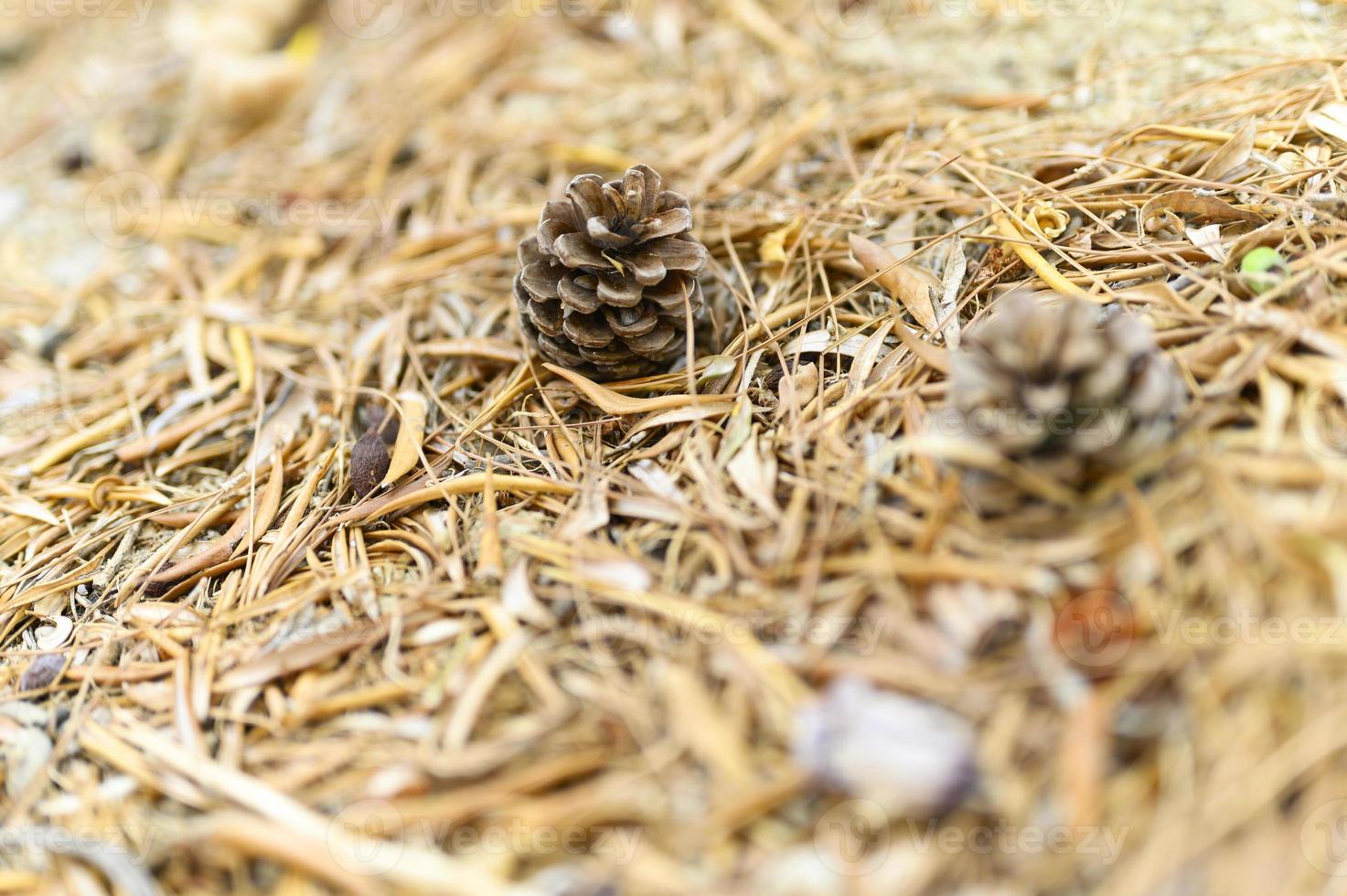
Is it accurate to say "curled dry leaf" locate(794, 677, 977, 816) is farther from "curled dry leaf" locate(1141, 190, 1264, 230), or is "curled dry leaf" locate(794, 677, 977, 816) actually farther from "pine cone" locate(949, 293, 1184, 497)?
"curled dry leaf" locate(1141, 190, 1264, 230)

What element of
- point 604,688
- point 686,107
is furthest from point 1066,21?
point 604,688

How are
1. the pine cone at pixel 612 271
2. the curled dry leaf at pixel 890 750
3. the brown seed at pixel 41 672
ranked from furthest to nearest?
1. the pine cone at pixel 612 271
2. the brown seed at pixel 41 672
3. the curled dry leaf at pixel 890 750

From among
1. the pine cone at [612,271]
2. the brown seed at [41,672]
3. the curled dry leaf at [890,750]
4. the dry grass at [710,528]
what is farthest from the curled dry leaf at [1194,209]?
the brown seed at [41,672]

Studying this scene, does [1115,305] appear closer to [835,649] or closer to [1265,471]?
[1265,471]

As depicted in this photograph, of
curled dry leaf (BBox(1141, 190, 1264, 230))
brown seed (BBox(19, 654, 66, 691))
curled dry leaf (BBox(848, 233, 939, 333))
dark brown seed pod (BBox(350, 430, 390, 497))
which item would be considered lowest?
brown seed (BBox(19, 654, 66, 691))

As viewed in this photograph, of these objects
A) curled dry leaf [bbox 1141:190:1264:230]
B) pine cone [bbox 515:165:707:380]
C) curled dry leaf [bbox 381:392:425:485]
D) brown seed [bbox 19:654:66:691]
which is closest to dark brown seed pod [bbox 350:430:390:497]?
curled dry leaf [bbox 381:392:425:485]

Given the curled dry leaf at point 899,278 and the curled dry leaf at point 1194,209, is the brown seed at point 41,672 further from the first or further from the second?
the curled dry leaf at point 1194,209
